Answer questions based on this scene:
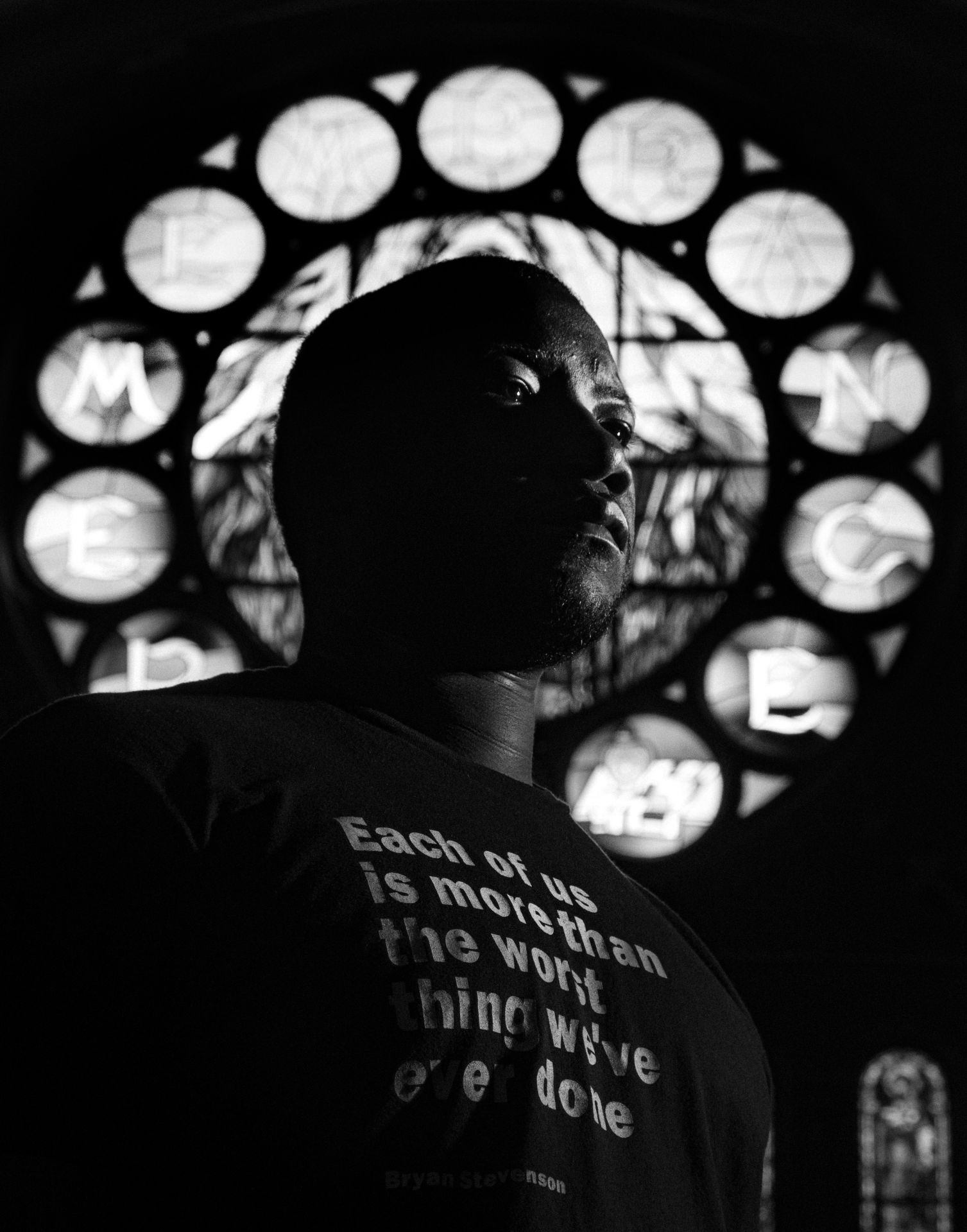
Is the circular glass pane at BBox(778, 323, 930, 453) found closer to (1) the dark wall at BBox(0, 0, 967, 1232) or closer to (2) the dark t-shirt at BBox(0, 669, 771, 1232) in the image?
(1) the dark wall at BBox(0, 0, 967, 1232)

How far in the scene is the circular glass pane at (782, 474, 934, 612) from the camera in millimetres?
5801

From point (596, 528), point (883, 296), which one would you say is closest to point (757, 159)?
point (883, 296)

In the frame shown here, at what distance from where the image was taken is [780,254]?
6.12 m

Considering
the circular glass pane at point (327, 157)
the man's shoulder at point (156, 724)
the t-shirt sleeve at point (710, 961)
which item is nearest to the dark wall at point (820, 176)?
the circular glass pane at point (327, 157)

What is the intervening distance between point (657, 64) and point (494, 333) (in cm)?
515

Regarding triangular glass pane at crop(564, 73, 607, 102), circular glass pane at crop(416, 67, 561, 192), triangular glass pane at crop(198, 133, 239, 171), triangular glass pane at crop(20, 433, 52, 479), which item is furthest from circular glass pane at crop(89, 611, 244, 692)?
triangular glass pane at crop(564, 73, 607, 102)

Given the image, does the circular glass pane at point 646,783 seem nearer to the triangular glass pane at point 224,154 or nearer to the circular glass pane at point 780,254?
the circular glass pane at point 780,254

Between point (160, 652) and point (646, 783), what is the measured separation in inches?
49.7

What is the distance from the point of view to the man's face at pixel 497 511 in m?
1.20

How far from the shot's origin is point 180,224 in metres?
6.24

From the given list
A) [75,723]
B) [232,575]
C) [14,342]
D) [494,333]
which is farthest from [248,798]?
[14,342]

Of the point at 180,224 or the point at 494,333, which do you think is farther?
the point at 180,224

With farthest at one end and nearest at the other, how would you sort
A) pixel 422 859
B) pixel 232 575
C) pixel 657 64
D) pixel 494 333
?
pixel 657 64 → pixel 232 575 → pixel 494 333 → pixel 422 859

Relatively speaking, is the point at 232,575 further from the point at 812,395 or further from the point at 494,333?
the point at 494,333
